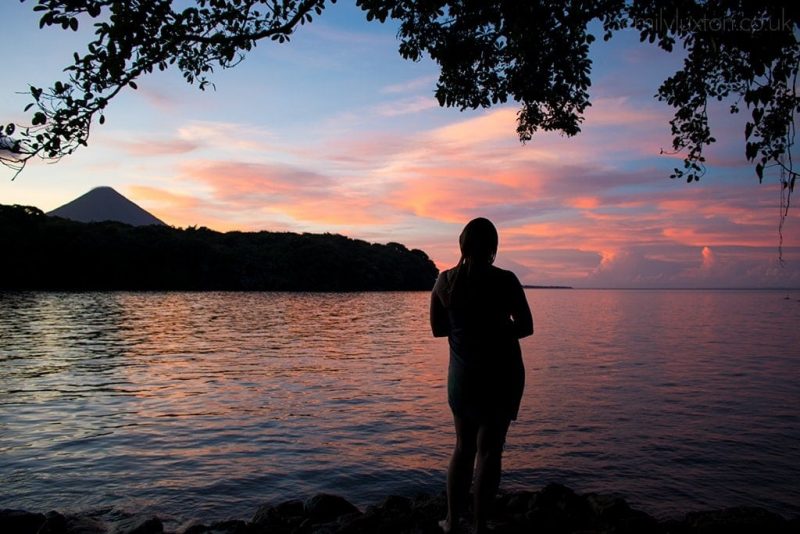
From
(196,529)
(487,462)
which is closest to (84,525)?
(196,529)

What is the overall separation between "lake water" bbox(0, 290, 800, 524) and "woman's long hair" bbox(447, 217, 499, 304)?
4477mm

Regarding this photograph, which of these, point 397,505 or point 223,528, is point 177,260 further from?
point 397,505

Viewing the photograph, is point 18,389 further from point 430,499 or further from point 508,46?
point 508,46

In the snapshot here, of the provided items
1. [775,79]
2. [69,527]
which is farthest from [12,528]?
[775,79]

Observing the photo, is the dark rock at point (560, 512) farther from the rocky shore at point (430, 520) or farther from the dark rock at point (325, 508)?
the dark rock at point (325, 508)

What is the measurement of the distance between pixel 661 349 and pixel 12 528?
102ft

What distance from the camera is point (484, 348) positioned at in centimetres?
497

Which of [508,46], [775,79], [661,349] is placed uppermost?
[508,46]

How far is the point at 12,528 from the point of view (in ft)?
18.9

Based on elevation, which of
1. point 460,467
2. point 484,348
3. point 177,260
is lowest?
point 460,467

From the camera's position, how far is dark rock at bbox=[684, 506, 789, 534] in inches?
231

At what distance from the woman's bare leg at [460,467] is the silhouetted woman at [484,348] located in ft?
0.03

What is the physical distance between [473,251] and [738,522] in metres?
4.51

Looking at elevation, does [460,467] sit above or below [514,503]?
above
